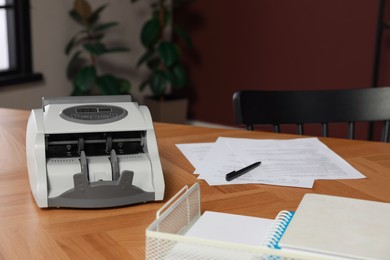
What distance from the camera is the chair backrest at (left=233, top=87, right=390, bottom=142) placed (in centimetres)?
177

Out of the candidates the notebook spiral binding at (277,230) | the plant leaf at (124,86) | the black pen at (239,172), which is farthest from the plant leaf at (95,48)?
the notebook spiral binding at (277,230)

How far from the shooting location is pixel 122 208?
1.16 m

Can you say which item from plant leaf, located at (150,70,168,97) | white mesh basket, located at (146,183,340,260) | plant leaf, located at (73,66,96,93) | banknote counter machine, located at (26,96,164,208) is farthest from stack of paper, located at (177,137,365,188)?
plant leaf, located at (150,70,168,97)

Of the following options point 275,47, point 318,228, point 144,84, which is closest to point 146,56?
point 144,84

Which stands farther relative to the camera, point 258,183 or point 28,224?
point 258,183

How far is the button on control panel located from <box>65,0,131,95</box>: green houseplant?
8.98 feet

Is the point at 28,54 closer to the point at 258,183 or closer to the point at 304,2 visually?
the point at 304,2

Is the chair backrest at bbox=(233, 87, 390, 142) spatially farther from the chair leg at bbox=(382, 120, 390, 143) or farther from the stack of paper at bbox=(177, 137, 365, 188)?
the stack of paper at bbox=(177, 137, 365, 188)

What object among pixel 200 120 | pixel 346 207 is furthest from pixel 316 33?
pixel 346 207

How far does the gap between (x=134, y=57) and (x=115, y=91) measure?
0.60 meters

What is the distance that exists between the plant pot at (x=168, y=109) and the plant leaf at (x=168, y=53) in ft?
0.98

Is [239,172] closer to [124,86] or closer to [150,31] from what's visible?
[124,86]

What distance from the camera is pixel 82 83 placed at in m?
3.95

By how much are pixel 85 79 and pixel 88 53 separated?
1.22ft
